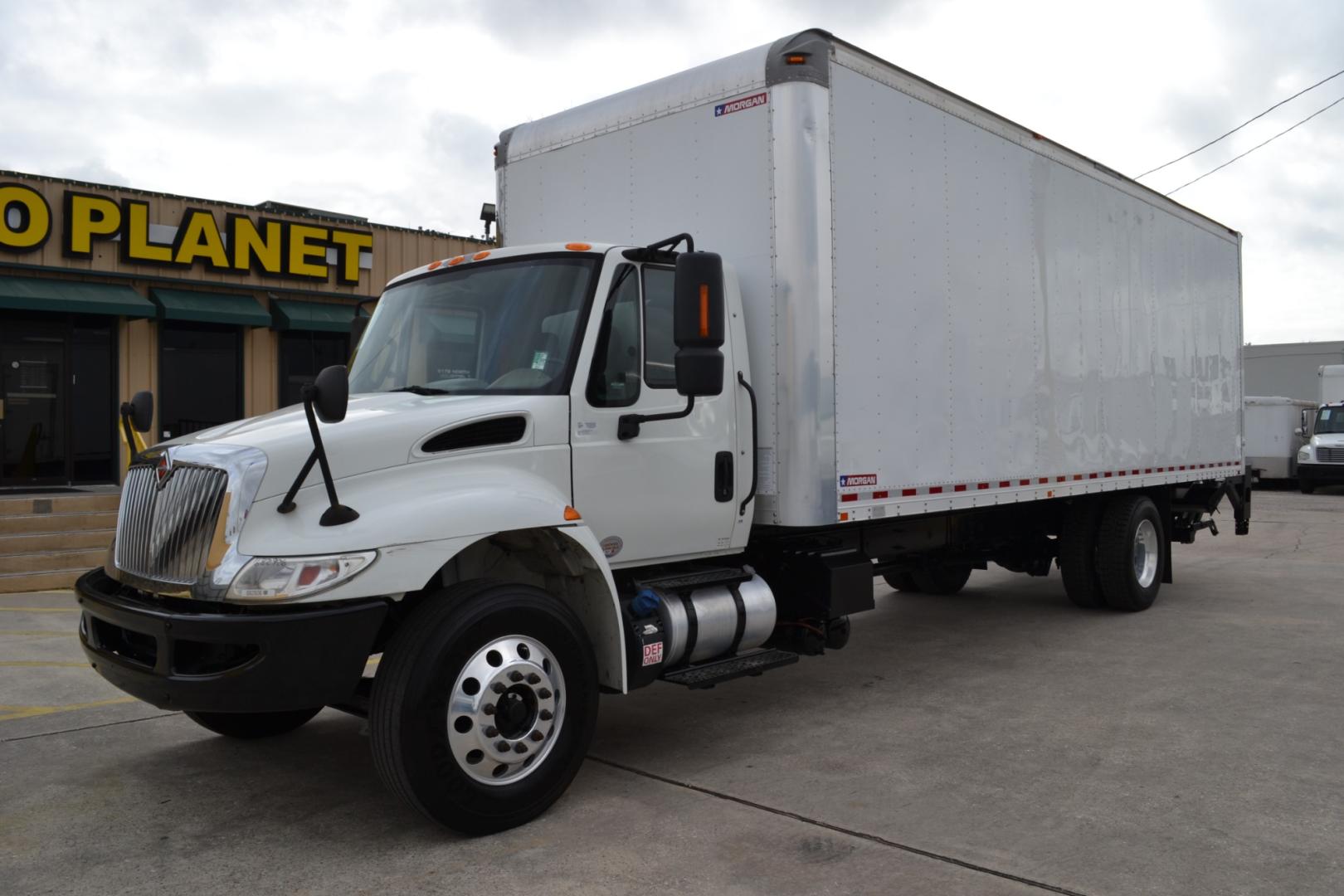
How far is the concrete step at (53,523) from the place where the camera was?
1247 cm

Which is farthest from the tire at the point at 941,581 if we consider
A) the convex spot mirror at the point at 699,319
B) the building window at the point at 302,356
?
the building window at the point at 302,356

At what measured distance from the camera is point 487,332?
516 cm

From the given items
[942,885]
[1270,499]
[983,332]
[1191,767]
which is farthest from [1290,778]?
[1270,499]

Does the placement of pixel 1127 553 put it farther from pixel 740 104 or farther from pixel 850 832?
pixel 850 832

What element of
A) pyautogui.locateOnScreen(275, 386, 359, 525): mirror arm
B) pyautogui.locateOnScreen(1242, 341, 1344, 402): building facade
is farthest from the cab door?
pyautogui.locateOnScreen(1242, 341, 1344, 402): building facade

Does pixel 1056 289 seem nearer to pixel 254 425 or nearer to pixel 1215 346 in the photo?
pixel 1215 346

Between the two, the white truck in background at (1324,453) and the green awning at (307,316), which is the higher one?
the green awning at (307,316)

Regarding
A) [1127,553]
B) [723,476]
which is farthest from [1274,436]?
[723,476]

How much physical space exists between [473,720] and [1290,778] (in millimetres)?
3803

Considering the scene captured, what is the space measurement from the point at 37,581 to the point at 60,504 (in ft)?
5.00

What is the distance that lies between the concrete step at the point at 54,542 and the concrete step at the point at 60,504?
15.0 inches

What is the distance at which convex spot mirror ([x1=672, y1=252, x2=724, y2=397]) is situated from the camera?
4680 mm

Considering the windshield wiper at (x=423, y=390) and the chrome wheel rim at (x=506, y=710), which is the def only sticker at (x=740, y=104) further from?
the chrome wheel rim at (x=506, y=710)

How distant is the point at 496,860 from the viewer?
13.5 ft
